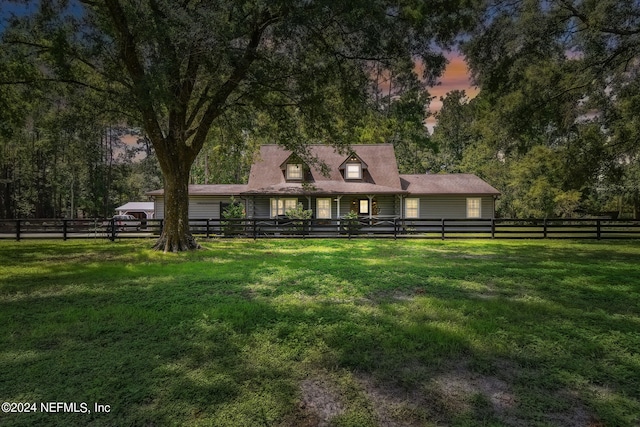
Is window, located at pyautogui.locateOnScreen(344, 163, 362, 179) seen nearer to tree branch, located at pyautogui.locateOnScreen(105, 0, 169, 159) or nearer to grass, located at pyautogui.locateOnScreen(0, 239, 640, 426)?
tree branch, located at pyautogui.locateOnScreen(105, 0, 169, 159)

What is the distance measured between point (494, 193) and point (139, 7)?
23.2 meters

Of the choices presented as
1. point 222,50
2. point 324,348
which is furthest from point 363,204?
point 324,348

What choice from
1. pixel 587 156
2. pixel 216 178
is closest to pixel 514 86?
pixel 587 156

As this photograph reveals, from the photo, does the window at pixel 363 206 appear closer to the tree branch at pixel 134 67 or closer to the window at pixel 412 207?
the window at pixel 412 207

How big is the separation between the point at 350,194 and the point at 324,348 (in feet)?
63.4

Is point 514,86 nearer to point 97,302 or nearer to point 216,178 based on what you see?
point 97,302

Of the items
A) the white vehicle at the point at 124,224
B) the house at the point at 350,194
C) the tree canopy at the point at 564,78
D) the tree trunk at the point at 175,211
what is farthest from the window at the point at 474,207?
the white vehicle at the point at 124,224

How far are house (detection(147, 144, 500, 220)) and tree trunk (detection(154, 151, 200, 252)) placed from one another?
31.9 feet

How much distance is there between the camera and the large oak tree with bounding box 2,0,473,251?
9219 mm

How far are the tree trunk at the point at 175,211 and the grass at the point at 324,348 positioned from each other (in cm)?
482

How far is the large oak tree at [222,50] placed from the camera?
9.22m

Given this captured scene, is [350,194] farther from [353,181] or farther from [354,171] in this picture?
[354,171]

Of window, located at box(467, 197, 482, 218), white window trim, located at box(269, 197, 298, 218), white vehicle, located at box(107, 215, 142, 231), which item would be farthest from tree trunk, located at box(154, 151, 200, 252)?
window, located at box(467, 197, 482, 218)

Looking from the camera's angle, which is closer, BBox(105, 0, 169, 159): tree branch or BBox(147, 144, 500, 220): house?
BBox(105, 0, 169, 159): tree branch
